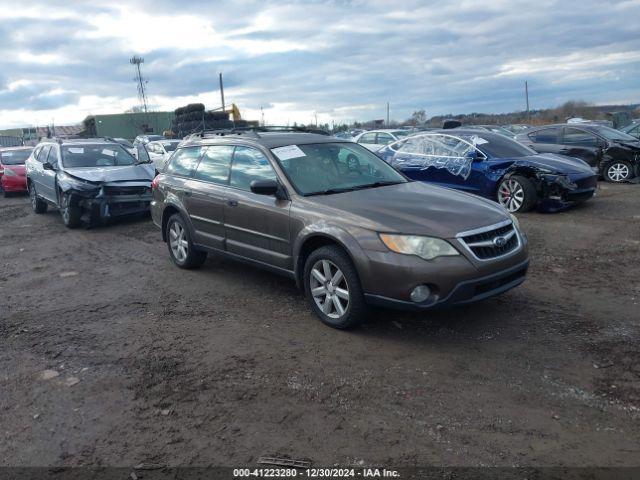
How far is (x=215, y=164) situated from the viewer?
20.1 ft

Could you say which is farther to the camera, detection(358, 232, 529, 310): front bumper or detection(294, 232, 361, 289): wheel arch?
detection(294, 232, 361, 289): wheel arch

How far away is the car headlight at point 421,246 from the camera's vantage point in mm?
4105

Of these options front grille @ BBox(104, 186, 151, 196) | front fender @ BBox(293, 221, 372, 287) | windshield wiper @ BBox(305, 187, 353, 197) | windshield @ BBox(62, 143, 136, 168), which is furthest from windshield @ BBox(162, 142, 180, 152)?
front fender @ BBox(293, 221, 372, 287)

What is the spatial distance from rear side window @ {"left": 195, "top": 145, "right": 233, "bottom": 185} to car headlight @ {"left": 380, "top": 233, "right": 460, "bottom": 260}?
8.07ft

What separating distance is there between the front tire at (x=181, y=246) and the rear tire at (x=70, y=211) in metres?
4.05

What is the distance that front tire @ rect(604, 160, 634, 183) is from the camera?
1270cm

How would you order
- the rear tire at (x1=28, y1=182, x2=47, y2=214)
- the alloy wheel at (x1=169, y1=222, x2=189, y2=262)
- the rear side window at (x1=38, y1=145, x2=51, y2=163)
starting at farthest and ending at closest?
1. the rear tire at (x1=28, y1=182, x2=47, y2=214)
2. the rear side window at (x1=38, y1=145, x2=51, y2=163)
3. the alloy wheel at (x1=169, y1=222, x2=189, y2=262)

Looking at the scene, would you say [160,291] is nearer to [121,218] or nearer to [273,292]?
[273,292]

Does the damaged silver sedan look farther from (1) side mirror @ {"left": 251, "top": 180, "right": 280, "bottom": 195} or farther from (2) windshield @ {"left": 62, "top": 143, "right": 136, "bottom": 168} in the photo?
(1) side mirror @ {"left": 251, "top": 180, "right": 280, "bottom": 195}

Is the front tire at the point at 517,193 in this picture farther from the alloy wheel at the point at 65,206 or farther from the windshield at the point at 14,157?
the windshield at the point at 14,157

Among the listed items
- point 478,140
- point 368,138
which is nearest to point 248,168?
point 478,140

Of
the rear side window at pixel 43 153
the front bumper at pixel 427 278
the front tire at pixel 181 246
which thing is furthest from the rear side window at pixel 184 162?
the rear side window at pixel 43 153

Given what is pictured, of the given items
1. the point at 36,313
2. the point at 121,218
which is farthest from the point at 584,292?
the point at 121,218

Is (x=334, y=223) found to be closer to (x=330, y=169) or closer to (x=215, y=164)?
(x=330, y=169)
